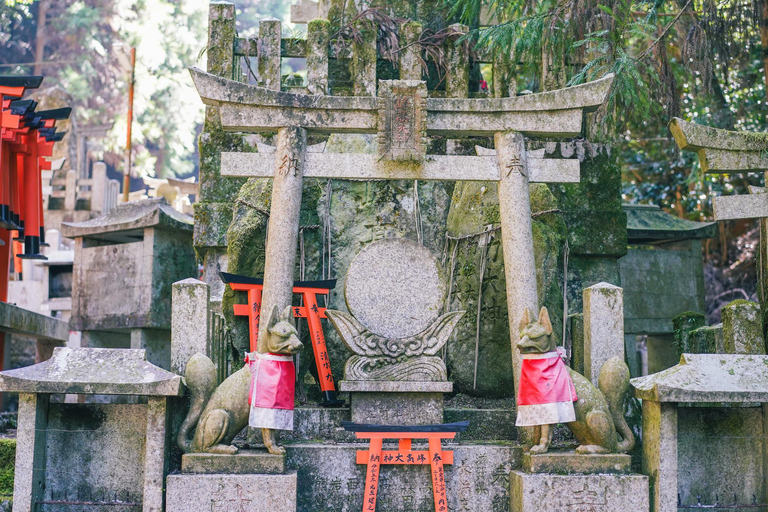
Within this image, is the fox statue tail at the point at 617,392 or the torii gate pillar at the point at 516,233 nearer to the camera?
the fox statue tail at the point at 617,392

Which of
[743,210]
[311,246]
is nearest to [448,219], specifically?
[311,246]

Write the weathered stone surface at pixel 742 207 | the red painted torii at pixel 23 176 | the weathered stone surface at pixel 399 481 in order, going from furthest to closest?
the red painted torii at pixel 23 176 < the weathered stone surface at pixel 742 207 < the weathered stone surface at pixel 399 481

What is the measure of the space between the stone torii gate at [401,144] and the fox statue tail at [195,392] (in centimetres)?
81

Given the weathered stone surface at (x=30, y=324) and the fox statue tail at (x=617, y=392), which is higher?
the weathered stone surface at (x=30, y=324)

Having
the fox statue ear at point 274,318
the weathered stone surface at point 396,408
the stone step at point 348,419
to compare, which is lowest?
the stone step at point 348,419

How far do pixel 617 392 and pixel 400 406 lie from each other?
1823 millimetres

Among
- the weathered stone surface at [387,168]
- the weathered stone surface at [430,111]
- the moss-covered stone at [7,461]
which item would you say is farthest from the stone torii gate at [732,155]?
the moss-covered stone at [7,461]

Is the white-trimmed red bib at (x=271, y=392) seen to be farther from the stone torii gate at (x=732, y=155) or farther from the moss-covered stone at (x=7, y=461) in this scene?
the stone torii gate at (x=732, y=155)

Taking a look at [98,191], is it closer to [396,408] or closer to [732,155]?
[396,408]

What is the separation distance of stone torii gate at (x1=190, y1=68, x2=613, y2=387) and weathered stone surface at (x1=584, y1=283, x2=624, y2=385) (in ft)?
1.72

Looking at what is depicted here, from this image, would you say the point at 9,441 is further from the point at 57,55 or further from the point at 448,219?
the point at 57,55

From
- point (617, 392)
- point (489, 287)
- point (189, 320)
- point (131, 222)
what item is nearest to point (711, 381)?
point (617, 392)

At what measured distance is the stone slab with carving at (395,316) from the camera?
289 inches

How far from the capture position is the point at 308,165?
7.72 metres
